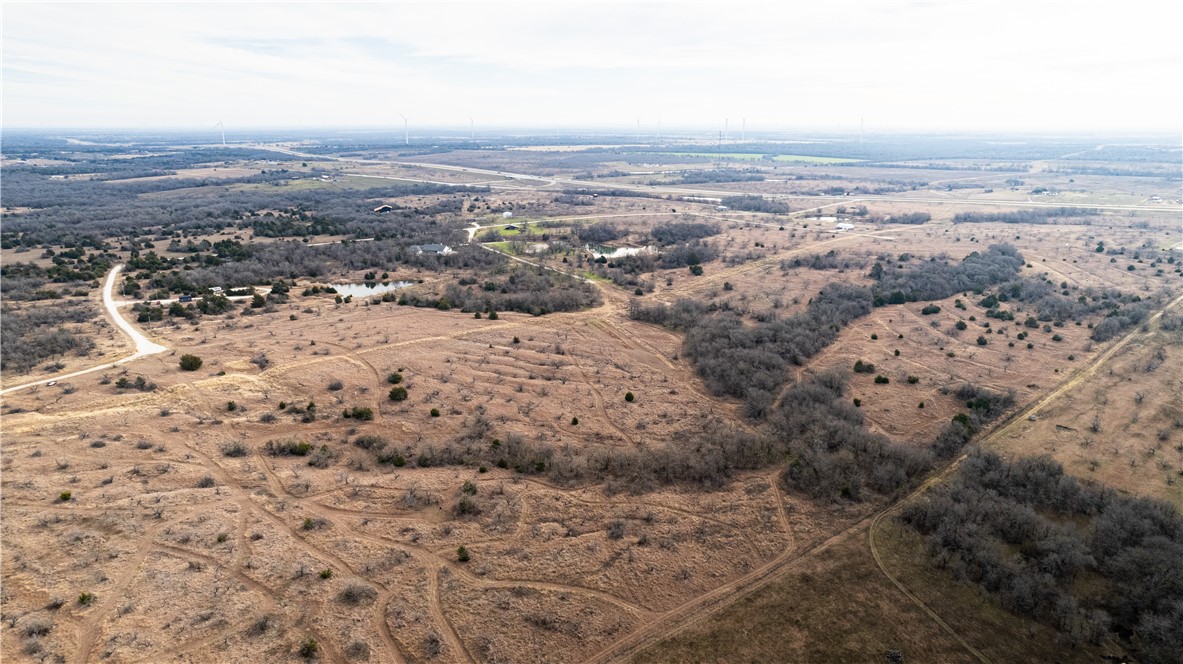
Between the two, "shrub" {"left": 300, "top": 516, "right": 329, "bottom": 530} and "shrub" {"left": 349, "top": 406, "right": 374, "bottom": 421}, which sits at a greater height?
"shrub" {"left": 349, "top": 406, "right": 374, "bottom": 421}

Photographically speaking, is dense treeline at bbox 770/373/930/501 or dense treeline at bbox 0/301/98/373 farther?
dense treeline at bbox 0/301/98/373

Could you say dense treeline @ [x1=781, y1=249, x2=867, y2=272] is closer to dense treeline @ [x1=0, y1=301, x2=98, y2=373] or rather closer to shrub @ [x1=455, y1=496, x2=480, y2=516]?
shrub @ [x1=455, y1=496, x2=480, y2=516]

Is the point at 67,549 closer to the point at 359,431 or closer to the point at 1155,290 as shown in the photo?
the point at 359,431

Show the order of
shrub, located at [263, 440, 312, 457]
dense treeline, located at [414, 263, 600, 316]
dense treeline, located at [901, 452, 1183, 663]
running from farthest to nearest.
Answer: dense treeline, located at [414, 263, 600, 316], shrub, located at [263, 440, 312, 457], dense treeline, located at [901, 452, 1183, 663]

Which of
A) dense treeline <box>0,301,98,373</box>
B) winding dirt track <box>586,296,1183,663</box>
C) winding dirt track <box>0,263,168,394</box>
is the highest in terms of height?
dense treeline <box>0,301,98,373</box>

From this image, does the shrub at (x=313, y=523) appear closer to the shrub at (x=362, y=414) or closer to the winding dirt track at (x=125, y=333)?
the shrub at (x=362, y=414)

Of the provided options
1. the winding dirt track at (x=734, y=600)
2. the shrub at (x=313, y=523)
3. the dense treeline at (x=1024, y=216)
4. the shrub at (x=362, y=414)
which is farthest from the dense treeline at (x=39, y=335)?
the dense treeline at (x=1024, y=216)

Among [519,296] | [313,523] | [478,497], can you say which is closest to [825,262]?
[519,296]

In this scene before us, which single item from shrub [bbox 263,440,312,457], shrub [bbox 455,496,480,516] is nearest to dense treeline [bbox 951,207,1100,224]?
shrub [bbox 455,496,480,516]
